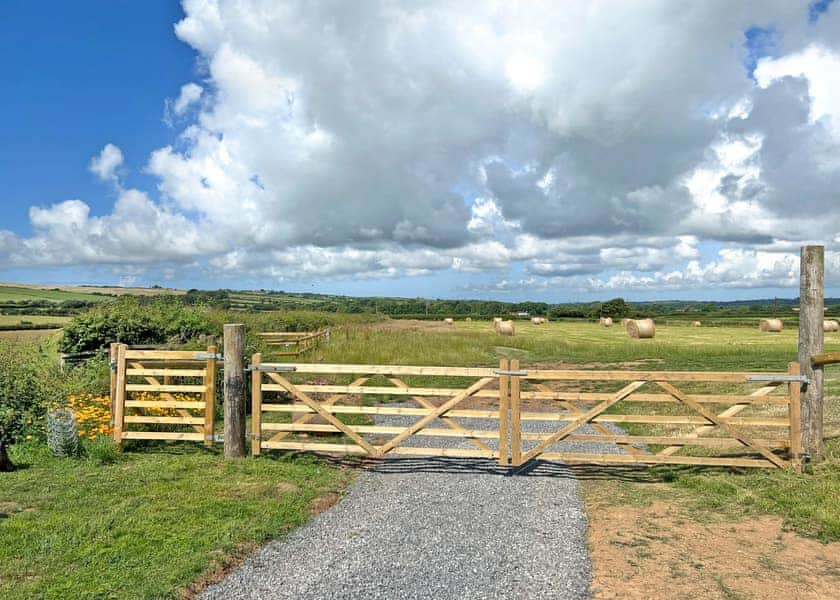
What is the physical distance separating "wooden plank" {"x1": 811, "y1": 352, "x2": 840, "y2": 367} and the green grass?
7.00 meters

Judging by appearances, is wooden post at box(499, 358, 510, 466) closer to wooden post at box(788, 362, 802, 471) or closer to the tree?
wooden post at box(788, 362, 802, 471)

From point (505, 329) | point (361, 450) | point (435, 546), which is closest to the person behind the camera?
point (435, 546)

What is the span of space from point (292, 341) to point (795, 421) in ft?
76.9

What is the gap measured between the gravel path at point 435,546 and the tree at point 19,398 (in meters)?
5.55

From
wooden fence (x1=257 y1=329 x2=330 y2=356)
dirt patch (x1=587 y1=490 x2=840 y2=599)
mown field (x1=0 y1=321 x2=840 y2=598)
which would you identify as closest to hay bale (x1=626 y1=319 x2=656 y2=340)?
wooden fence (x1=257 y1=329 x2=330 y2=356)

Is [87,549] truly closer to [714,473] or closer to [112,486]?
[112,486]

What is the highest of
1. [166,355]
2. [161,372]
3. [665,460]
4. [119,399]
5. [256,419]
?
[166,355]

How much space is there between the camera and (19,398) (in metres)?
11.1

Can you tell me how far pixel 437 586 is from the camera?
516 cm

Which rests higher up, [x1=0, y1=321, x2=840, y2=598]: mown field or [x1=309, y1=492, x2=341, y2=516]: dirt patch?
[x1=0, y1=321, x2=840, y2=598]: mown field

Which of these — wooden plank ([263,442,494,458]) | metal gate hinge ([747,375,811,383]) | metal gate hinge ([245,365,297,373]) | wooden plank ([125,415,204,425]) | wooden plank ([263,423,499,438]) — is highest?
metal gate hinge ([747,375,811,383])

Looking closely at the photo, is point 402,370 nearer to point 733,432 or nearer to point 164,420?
point 164,420

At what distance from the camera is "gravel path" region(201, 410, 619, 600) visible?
514cm

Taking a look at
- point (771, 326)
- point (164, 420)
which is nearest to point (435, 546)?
point (164, 420)
